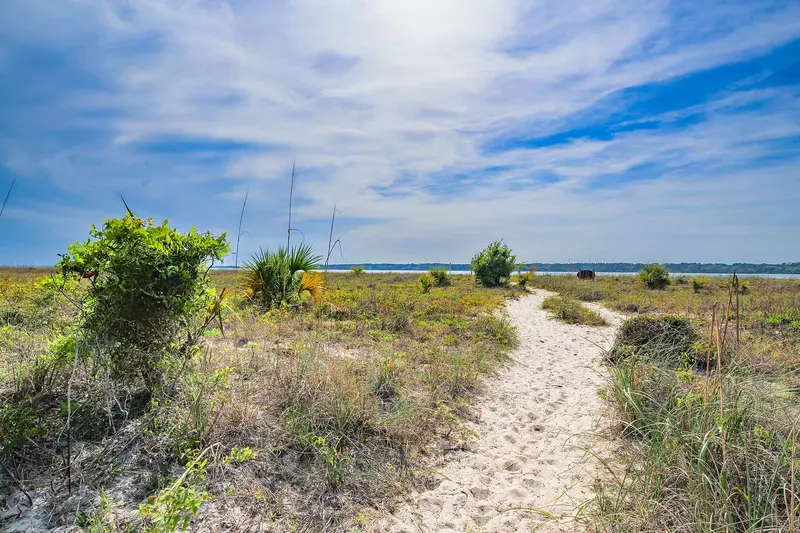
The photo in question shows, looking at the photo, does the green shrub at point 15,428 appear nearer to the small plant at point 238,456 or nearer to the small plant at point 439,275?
the small plant at point 238,456

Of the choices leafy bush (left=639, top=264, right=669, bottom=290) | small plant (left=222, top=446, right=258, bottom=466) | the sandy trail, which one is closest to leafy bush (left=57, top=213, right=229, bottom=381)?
small plant (left=222, top=446, right=258, bottom=466)

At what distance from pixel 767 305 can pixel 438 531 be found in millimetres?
16169

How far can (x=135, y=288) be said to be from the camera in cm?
331

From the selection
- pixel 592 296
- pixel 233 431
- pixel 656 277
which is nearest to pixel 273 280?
pixel 233 431

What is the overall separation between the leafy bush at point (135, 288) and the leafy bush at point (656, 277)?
27.8 m

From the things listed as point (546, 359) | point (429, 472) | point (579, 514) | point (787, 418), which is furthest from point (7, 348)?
point (546, 359)

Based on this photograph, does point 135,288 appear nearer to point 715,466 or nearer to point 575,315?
point 715,466

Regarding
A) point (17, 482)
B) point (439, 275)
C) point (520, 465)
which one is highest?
point (439, 275)

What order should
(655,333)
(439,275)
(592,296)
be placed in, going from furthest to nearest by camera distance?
(439,275)
(592,296)
(655,333)

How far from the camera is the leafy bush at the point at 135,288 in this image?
131 inches

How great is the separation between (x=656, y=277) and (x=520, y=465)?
25.9 m

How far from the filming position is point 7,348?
4316 mm

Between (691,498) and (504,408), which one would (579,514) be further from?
(504,408)

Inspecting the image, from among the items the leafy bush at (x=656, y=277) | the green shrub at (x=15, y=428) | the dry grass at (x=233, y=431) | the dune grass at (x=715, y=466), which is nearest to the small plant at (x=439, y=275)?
the leafy bush at (x=656, y=277)
